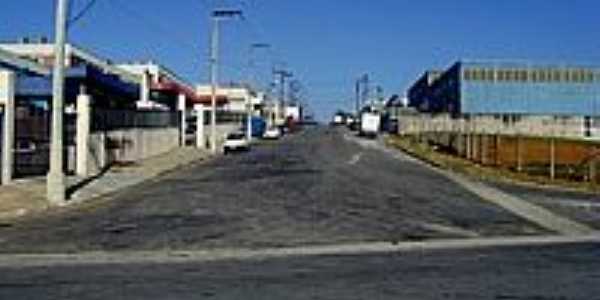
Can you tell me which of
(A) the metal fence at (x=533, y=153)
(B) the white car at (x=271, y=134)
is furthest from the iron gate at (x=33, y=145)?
(B) the white car at (x=271, y=134)

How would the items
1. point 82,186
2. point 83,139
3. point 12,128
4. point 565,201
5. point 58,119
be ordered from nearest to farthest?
point 58,119 → point 565,201 → point 12,128 → point 82,186 → point 83,139

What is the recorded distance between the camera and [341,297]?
13.7 meters

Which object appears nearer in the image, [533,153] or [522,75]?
[533,153]

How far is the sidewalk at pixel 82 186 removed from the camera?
101 feet

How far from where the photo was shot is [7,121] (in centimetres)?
3712

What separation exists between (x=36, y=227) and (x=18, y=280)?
33.2 feet

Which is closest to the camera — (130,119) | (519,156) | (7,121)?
(7,121)

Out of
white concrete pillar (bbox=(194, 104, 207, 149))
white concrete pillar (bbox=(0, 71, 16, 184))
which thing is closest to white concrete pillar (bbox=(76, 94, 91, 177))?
white concrete pillar (bbox=(0, 71, 16, 184))

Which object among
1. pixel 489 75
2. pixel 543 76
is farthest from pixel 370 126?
pixel 543 76

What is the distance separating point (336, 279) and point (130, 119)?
146ft

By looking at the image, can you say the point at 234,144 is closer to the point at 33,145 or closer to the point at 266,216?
the point at 33,145

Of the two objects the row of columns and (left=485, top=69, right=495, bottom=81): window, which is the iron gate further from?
(left=485, top=69, right=495, bottom=81): window

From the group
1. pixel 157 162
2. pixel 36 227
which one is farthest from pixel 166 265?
pixel 157 162

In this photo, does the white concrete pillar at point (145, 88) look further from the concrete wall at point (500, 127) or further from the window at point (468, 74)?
the window at point (468, 74)
